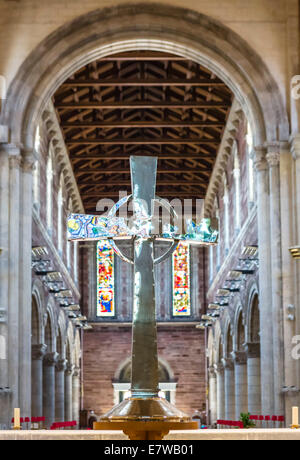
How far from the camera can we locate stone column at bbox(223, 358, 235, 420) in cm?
3319

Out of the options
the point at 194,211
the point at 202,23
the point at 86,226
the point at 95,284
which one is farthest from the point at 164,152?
the point at 86,226

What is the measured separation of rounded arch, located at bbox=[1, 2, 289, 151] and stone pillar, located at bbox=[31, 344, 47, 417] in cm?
891

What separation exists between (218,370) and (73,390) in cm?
711

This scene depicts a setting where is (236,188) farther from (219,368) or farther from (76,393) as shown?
(76,393)

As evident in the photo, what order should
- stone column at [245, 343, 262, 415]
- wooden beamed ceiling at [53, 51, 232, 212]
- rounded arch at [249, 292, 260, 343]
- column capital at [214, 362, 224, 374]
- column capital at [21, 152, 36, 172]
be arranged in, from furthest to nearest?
column capital at [214, 362, 224, 374] → wooden beamed ceiling at [53, 51, 232, 212] → rounded arch at [249, 292, 260, 343] → stone column at [245, 343, 262, 415] → column capital at [21, 152, 36, 172]

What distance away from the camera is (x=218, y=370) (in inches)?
1489

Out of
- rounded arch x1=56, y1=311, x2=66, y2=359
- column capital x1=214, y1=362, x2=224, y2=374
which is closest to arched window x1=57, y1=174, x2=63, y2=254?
rounded arch x1=56, y1=311, x2=66, y2=359

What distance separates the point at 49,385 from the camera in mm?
31812

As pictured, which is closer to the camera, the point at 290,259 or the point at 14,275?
the point at 290,259

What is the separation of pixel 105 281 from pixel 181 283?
3.63m

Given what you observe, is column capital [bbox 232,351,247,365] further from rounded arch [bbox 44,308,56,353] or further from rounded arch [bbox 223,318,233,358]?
rounded arch [bbox 44,308,56,353]

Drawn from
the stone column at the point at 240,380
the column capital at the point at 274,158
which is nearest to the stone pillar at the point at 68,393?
the stone column at the point at 240,380

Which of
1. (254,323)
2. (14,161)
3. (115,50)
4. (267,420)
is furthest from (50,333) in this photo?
(267,420)

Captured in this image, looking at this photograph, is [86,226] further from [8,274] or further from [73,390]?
[73,390]
